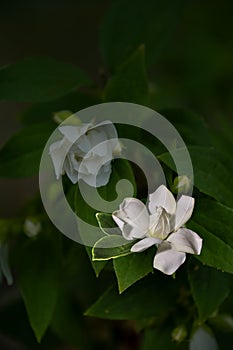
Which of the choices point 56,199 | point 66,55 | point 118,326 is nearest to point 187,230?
point 56,199

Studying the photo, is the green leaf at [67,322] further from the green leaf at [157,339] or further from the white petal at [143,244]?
the white petal at [143,244]

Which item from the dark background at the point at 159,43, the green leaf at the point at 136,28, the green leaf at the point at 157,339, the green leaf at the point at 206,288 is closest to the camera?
the green leaf at the point at 206,288

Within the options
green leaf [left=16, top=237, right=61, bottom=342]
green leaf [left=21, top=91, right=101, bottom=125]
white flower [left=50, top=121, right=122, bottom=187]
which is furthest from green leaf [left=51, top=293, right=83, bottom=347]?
white flower [left=50, top=121, right=122, bottom=187]

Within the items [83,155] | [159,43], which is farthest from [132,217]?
[159,43]

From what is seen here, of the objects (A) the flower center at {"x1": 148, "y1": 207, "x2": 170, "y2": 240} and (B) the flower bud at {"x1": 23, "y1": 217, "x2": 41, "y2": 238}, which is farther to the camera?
(B) the flower bud at {"x1": 23, "y1": 217, "x2": 41, "y2": 238}

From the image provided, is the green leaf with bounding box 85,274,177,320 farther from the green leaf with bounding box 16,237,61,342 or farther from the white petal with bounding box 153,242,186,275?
the white petal with bounding box 153,242,186,275

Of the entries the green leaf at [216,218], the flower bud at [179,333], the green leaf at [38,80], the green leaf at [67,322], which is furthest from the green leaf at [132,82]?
the green leaf at [67,322]
